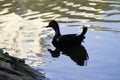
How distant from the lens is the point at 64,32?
1956cm

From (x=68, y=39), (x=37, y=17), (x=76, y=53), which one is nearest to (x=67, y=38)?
(x=68, y=39)

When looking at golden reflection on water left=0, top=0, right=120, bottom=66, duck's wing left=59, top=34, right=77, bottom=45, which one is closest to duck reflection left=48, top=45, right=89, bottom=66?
duck's wing left=59, top=34, right=77, bottom=45

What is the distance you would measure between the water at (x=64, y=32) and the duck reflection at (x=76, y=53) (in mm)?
177

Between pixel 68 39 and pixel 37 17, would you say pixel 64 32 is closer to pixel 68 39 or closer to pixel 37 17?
pixel 68 39

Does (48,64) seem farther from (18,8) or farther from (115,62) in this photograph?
(18,8)

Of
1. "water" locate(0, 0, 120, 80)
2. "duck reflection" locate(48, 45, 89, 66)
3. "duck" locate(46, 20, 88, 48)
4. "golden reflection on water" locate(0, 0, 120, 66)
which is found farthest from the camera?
"golden reflection on water" locate(0, 0, 120, 66)

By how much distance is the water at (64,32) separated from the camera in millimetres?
13873

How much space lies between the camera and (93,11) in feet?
77.4

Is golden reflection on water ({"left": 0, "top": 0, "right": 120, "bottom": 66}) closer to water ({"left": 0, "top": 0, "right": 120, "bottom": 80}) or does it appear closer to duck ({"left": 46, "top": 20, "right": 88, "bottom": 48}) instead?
water ({"left": 0, "top": 0, "right": 120, "bottom": 80})

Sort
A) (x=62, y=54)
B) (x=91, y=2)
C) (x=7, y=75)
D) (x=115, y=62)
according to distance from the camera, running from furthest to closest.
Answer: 1. (x=91, y=2)
2. (x=62, y=54)
3. (x=115, y=62)
4. (x=7, y=75)

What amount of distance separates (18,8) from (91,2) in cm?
461

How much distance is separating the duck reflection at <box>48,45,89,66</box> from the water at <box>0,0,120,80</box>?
0.18 m

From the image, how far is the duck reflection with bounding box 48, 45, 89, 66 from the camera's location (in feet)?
50.7

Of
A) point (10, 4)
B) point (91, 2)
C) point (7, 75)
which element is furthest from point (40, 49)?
point (10, 4)
